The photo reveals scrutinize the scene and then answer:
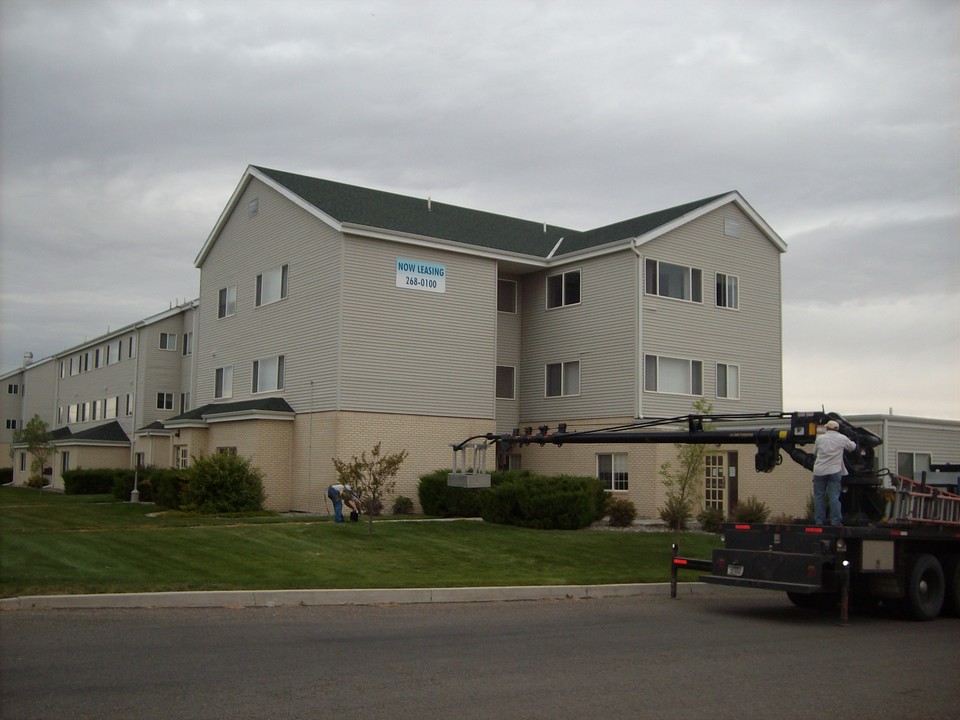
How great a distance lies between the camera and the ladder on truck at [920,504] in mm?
15203

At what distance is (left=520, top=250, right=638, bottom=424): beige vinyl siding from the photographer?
33.3m

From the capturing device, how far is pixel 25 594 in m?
13.3

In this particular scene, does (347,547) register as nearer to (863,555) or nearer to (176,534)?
(176,534)

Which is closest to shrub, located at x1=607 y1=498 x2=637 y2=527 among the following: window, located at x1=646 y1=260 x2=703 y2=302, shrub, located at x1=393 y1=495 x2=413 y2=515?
shrub, located at x1=393 y1=495 x2=413 y2=515

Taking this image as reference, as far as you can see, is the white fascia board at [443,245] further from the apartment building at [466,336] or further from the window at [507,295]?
the window at [507,295]

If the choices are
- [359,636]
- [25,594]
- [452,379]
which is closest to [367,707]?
[359,636]

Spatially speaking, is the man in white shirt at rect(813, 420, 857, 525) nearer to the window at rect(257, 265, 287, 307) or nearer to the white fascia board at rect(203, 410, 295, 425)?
the white fascia board at rect(203, 410, 295, 425)

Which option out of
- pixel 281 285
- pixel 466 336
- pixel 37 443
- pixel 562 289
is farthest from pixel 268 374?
pixel 37 443

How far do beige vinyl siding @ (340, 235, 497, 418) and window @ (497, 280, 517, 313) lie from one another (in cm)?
293

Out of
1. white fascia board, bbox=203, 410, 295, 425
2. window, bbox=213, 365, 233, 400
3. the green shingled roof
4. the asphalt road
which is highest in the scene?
the green shingled roof

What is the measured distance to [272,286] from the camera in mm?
34844

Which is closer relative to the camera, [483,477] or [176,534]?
[483,477]

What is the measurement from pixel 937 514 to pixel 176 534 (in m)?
13.6

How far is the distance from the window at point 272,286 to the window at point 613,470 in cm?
1192
